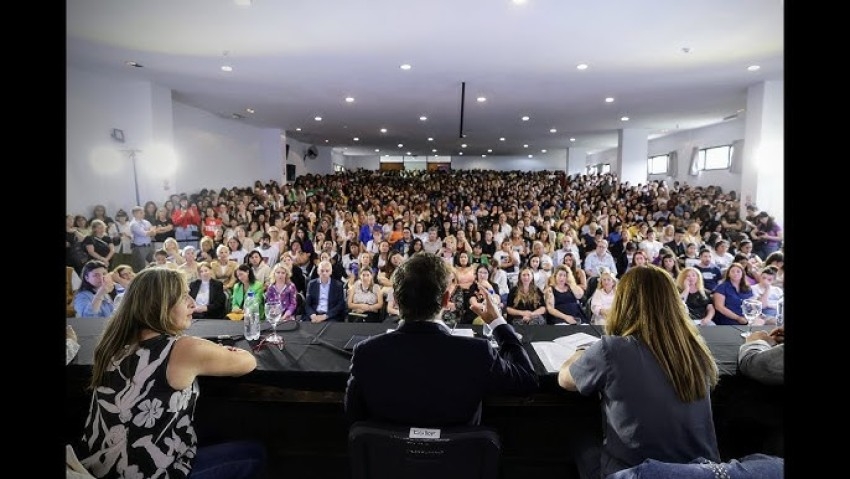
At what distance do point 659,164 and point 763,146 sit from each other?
1010 centimetres

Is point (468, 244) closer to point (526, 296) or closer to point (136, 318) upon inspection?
point (526, 296)

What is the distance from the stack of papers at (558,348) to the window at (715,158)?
41.7ft

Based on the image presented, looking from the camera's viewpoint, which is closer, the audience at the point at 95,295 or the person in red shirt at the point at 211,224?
the audience at the point at 95,295

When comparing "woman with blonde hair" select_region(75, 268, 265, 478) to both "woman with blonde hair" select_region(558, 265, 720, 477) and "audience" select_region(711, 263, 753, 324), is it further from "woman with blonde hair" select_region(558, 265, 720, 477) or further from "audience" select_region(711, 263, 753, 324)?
"audience" select_region(711, 263, 753, 324)

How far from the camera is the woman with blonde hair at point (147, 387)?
1548 mm

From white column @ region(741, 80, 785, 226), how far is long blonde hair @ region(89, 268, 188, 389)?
8371 mm

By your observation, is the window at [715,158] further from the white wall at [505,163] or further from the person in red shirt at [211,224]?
the white wall at [505,163]

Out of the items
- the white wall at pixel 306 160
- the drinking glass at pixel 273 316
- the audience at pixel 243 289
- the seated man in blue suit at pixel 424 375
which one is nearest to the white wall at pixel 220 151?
the white wall at pixel 306 160

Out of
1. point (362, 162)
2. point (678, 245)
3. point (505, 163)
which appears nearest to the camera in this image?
point (678, 245)

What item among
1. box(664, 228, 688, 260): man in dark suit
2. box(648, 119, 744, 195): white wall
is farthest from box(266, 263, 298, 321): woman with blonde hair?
box(648, 119, 744, 195): white wall

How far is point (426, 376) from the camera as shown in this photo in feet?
4.63

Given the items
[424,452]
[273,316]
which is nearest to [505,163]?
[273,316]
